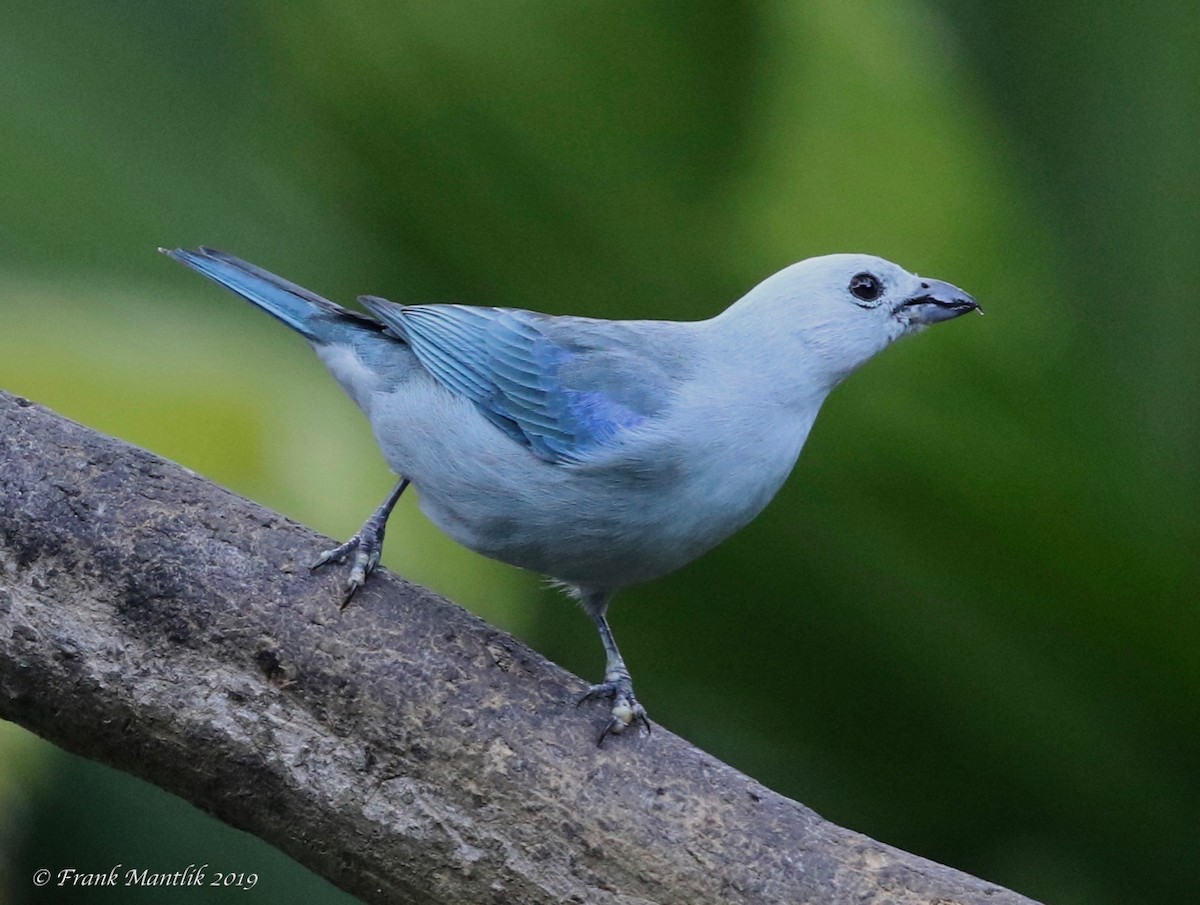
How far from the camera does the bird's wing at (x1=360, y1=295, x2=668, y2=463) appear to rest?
2.68 metres

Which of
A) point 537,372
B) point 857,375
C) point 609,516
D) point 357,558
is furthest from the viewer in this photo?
point 857,375

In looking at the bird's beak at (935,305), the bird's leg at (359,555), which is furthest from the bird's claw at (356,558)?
the bird's beak at (935,305)

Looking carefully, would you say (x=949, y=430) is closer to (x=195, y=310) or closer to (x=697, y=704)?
(x=697, y=704)

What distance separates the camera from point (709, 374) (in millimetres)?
2756

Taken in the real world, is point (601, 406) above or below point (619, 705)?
above

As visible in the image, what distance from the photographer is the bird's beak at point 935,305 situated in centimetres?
279

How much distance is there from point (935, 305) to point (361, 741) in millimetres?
1500

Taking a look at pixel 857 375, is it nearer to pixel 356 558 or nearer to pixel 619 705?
pixel 619 705

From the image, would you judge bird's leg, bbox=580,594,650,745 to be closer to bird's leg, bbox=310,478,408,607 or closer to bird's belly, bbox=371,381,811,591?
bird's belly, bbox=371,381,811,591

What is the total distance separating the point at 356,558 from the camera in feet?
8.82

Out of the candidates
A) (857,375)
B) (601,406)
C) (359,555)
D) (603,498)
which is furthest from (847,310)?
(359,555)

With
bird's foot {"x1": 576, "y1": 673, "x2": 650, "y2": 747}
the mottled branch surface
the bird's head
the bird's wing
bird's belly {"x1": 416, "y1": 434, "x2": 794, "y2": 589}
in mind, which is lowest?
the mottled branch surface

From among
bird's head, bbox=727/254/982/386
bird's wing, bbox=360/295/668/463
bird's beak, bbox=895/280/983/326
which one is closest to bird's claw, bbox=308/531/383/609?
bird's wing, bbox=360/295/668/463

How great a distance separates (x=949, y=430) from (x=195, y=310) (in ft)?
8.90
